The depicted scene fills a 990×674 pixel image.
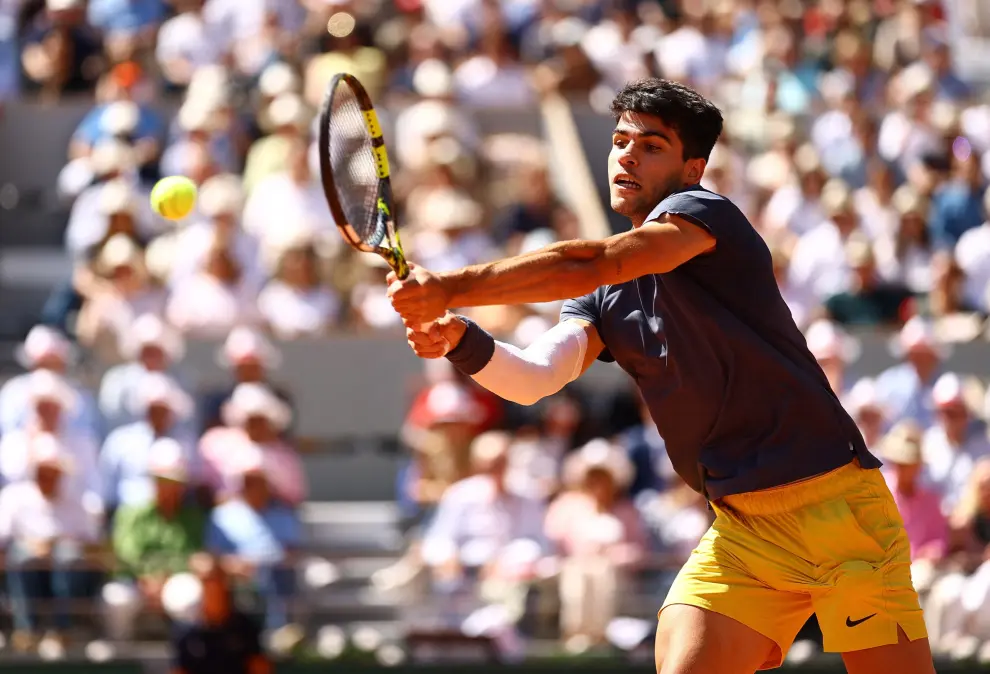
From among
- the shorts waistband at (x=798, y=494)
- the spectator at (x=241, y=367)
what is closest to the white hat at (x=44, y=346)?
the spectator at (x=241, y=367)

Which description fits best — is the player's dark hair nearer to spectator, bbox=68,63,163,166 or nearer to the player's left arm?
the player's left arm

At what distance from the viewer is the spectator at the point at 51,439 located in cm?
919

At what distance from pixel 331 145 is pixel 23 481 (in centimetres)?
542

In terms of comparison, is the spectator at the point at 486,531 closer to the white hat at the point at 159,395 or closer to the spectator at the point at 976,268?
the white hat at the point at 159,395

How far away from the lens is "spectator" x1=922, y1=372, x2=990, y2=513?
9414 mm

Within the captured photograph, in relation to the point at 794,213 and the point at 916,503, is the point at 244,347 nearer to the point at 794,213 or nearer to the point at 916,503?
the point at 916,503

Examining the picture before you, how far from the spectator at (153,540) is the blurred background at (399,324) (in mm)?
19

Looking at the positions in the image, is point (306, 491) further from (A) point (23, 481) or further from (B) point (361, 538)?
(A) point (23, 481)

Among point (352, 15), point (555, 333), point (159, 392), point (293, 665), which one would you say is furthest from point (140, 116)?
point (555, 333)

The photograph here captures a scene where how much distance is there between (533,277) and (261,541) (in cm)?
548

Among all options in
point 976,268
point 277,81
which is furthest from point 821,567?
point 277,81

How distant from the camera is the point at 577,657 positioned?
8.48 meters

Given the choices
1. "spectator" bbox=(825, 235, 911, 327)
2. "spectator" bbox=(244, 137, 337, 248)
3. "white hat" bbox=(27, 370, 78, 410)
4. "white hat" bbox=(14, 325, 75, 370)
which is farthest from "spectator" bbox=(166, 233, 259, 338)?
"spectator" bbox=(825, 235, 911, 327)

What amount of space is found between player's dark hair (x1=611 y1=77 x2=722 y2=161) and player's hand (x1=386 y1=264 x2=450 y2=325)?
852mm
